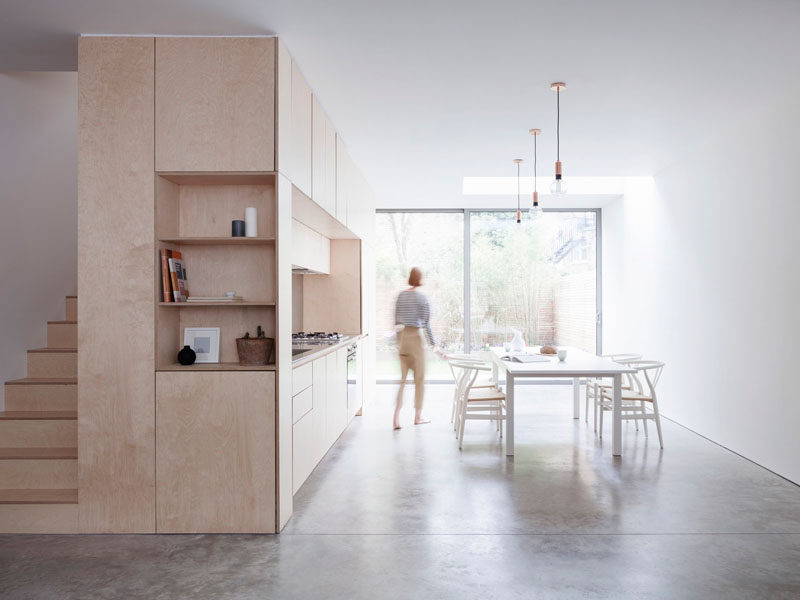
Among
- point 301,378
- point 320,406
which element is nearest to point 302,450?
point 301,378

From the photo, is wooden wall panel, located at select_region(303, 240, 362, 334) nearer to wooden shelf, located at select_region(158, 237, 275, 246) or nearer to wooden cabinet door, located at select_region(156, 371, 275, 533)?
wooden shelf, located at select_region(158, 237, 275, 246)

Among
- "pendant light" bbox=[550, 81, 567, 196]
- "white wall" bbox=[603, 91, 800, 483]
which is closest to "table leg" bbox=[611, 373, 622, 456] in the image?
"white wall" bbox=[603, 91, 800, 483]

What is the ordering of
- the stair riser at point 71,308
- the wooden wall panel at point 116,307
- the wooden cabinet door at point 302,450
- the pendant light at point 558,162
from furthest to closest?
the stair riser at point 71,308 < the pendant light at point 558,162 < the wooden cabinet door at point 302,450 < the wooden wall panel at point 116,307

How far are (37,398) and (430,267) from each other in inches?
229

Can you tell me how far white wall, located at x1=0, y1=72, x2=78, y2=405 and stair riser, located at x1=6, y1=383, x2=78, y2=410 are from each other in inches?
4.3

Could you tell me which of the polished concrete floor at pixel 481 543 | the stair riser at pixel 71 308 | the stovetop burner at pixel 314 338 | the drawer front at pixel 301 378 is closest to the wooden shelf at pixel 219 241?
the drawer front at pixel 301 378

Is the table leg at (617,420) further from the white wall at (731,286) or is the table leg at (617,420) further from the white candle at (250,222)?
the white candle at (250,222)

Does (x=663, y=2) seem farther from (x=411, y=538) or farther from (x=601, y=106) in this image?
(x=411, y=538)

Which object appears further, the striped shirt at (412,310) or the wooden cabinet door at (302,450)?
the striped shirt at (412,310)

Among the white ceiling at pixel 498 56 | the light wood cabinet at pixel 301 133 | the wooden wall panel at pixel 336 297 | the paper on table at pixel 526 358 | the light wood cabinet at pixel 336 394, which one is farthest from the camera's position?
the wooden wall panel at pixel 336 297

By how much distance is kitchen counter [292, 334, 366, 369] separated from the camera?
3.90 metres

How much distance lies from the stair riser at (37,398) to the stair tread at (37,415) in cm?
4

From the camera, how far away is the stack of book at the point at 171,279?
10.9 feet

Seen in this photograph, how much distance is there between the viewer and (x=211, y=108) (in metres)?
3.32
